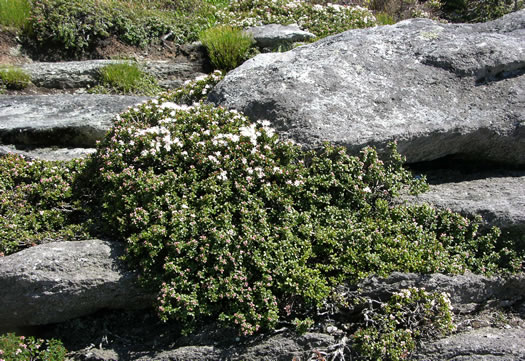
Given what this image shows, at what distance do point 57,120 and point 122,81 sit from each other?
171 cm

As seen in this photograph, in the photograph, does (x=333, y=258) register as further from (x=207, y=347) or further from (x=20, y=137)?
(x=20, y=137)

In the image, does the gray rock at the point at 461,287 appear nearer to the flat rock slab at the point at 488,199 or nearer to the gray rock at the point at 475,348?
the gray rock at the point at 475,348

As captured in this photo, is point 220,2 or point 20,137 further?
point 220,2

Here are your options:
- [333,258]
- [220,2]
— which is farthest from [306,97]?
[220,2]

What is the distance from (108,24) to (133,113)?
4.03 m

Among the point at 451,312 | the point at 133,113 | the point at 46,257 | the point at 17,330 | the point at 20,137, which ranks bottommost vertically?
the point at 17,330

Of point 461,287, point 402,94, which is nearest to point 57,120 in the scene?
point 402,94

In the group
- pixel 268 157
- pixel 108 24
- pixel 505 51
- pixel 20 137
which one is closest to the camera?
pixel 268 157

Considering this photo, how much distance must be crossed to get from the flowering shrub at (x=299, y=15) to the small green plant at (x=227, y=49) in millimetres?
1420

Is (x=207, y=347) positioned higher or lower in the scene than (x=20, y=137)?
Result: lower

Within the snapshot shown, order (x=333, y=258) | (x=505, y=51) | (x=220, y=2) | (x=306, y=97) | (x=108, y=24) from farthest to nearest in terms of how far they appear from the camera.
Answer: (x=220, y=2)
(x=108, y=24)
(x=505, y=51)
(x=306, y=97)
(x=333, y=258)

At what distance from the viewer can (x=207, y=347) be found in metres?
3.56

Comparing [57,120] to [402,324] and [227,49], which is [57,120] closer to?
[227,49]

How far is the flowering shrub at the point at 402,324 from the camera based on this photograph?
3.49 meters
